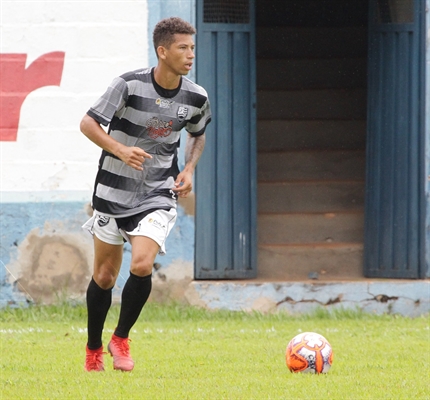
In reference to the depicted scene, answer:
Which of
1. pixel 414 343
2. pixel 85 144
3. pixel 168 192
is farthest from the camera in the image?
pixel 85 144

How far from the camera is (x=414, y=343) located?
724 centimetres

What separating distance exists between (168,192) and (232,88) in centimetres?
377

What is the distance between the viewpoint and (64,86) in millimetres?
8969

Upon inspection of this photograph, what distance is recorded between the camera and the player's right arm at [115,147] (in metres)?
5.36

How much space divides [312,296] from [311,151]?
10.8ft

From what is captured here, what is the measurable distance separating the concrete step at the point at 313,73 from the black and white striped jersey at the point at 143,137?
23.9 feet

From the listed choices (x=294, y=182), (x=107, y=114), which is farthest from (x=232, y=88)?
(x=107, y=114)

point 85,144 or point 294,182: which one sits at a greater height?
point 85,144

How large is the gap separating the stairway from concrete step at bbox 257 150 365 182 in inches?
0.5

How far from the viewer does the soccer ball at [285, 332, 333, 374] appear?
5539mm

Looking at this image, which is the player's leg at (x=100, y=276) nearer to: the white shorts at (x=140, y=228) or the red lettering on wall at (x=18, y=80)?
the white shorts at (x=140, y=228)

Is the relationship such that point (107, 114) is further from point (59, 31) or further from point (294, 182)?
point (294, 182)

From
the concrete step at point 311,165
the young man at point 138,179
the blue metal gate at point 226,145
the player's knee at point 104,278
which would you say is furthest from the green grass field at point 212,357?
the concrete step at point 311,165

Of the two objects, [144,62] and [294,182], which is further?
[294,182]
